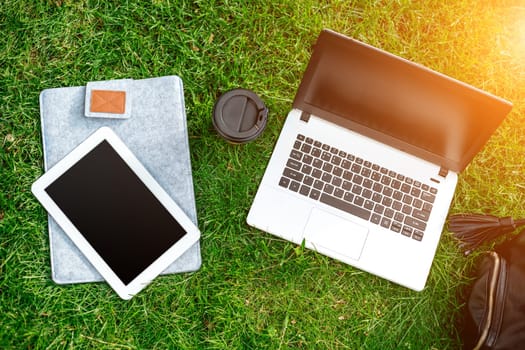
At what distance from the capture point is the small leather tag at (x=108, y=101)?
139 cm

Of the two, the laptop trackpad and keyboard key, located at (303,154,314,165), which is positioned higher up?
keyboard key, located at (303,154,314,165)

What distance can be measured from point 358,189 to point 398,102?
0.28m

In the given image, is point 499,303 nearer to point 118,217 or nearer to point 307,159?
point 307,159

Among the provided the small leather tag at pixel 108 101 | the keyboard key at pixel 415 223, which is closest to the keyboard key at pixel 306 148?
the keyboard key at pixel 415 223

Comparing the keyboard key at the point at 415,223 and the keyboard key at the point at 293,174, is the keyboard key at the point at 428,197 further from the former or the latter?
the keyboard key at the point at 293,174

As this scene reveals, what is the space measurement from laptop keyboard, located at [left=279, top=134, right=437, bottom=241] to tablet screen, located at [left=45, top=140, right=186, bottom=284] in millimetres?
345

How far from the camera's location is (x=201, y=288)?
4.52ft

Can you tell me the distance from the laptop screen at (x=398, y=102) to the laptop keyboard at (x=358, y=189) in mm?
94

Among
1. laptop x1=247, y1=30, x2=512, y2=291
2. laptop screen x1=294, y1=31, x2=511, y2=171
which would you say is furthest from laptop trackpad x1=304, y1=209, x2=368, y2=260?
laptop screen x1=294, y1=31, x2=511, y2=171

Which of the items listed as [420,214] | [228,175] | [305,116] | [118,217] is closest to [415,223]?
[420,214]

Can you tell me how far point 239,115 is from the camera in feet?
4.34

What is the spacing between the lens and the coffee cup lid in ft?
4.28

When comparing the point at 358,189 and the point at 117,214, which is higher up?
the point at 358,189

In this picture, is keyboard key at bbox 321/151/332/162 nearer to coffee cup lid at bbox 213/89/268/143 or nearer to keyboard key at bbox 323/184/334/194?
keyboard key at bbox 323/184/334/194
